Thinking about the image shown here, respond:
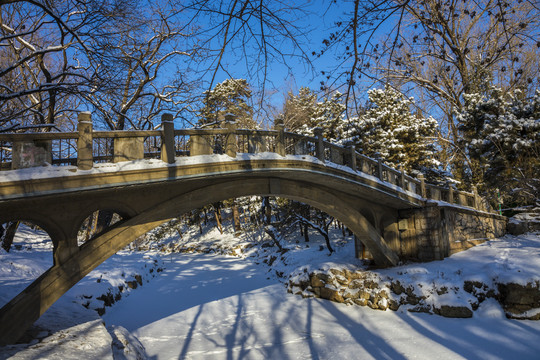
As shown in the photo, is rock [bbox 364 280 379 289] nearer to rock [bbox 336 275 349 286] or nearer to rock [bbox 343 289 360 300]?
rock [bbox 343 289 360 300]

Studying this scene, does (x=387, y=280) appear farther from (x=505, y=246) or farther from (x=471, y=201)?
(x=471, y=201)

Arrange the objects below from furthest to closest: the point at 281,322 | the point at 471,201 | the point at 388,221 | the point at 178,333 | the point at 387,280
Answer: the point at 471,201, the point at 388,221, the point at 387,280, the point at 281,322, the point at 178,333

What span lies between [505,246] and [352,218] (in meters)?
7.13

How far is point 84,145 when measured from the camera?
5.64 metres

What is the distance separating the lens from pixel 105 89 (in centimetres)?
780

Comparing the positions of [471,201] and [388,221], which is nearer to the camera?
[388,221]

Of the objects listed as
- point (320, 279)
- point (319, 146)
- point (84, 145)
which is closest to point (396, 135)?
point (320, 279)

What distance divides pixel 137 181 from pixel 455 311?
954 centimetres

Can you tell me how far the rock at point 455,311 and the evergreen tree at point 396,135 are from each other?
9.91 metres

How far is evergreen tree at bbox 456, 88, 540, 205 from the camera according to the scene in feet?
37.2

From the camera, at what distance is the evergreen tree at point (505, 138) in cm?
1135

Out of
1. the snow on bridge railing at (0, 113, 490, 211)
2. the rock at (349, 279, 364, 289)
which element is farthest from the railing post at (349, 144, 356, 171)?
the rock at (349, 279, 364, 289)

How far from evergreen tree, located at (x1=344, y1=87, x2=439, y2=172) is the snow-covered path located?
32.7 feet

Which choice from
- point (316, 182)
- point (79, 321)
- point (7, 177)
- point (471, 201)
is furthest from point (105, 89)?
point (471, 201)
